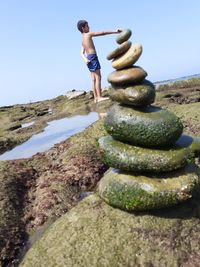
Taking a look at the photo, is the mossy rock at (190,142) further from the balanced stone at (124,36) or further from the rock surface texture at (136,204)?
the balanced stone at (124,36)

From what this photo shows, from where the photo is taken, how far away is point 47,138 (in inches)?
822

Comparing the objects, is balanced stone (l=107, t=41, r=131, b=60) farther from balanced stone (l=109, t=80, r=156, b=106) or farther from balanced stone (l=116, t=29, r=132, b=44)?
balanced stone (l=109, t=80, r=156, b=106)

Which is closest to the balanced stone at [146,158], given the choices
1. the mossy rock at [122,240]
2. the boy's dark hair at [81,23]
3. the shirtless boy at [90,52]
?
the mossy rock at [122,240]

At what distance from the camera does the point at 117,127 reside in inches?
438

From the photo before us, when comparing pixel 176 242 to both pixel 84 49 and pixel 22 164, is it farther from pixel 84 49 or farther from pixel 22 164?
pixel 84 49

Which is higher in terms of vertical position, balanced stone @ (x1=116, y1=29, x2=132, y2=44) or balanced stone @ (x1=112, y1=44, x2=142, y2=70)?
Answer: balanced stone @ (x1=116, y1=29, x2=132, y2=44)

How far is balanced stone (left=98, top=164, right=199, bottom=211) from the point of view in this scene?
10.5 m

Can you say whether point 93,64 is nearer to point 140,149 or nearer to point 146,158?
point 140,149

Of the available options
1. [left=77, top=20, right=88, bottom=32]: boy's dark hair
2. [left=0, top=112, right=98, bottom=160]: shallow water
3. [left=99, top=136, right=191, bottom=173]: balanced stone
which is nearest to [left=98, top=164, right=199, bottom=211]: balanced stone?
[left=99, top=136, right=191, bottom=173]: balanced stone

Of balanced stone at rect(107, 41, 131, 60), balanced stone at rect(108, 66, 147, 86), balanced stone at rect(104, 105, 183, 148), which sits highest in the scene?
balanced stone at rect(107, 41, 131, 60)

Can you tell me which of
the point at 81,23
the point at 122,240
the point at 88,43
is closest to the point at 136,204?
the point at 122,240

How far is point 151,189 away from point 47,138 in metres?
11.1

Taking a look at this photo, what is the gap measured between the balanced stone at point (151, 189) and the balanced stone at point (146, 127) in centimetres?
84

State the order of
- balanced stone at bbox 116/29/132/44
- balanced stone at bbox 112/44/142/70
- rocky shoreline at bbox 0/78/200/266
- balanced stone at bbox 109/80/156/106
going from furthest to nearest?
rocky shoreline at bbox 0/78/200/266, balanced stone at bbox 116/29/132/44, balanced stone at bbox 112/44/142/70, balanced stone at bbox 109/80/156/106
